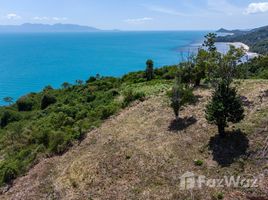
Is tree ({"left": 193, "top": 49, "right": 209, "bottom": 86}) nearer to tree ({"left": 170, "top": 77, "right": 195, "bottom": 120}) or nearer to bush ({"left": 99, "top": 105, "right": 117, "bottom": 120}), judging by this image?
tree ({"left": 170, "top": 77, "right": 195, "bottom": 120})

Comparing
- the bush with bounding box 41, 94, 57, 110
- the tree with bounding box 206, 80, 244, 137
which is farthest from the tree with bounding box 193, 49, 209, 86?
the bush with bounding box 41, 94, 57, 110

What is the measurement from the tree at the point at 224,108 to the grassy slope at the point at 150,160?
1.42 m

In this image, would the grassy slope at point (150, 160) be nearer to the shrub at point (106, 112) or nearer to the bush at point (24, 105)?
the shrub at point (106, 112)

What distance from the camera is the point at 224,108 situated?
2386cm

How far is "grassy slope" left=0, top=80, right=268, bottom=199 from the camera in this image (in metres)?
21.4

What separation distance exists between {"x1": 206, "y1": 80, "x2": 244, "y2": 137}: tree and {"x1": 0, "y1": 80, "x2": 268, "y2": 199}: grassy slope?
4.66 feet

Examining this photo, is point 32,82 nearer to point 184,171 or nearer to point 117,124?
point 117,124

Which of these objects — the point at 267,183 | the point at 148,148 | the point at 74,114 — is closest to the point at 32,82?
the point at 74,114

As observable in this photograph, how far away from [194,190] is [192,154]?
4011mm

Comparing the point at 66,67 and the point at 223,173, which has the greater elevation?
the point at 223,173

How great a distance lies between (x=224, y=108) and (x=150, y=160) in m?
6.58

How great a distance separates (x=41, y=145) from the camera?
108 ft

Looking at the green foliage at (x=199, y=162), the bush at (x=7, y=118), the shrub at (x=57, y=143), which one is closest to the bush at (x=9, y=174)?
the shrub at (x=57, y=143)

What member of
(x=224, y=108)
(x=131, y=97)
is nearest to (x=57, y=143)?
(x=131, y=97)
